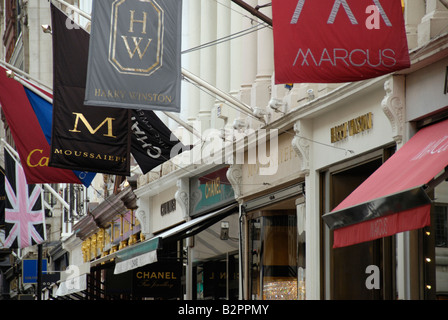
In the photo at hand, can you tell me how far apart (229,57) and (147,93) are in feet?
24.7

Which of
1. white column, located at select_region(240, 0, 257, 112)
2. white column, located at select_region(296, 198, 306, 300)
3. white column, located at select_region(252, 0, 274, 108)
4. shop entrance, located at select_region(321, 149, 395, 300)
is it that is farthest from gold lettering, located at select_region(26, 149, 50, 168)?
shop entrance, located at select_region(321, 149, 395, 300)

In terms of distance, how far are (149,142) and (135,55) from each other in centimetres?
445

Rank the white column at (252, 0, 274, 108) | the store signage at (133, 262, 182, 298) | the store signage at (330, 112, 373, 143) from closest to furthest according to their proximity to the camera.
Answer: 1. the store signage at (330, 112, 373, 143)
2. the white column at (252, 0, 274, 108)
3. the store signage at (133, 262, 182, 298)

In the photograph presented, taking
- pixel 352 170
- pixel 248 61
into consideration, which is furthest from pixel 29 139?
pixel 352 170

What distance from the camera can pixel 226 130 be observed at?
68.8 feet

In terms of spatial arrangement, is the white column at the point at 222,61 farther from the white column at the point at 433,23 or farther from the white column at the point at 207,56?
the white column at the point at 433,23

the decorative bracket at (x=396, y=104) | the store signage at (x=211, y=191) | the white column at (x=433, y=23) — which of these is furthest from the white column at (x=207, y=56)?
the white column at (x=433, y=23)

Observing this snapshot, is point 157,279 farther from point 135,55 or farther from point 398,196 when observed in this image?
point 398,196

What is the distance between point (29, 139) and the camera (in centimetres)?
2177

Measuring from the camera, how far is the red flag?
71.4ft

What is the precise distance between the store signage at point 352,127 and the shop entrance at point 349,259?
47 cm

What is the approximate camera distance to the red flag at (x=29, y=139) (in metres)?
21.8

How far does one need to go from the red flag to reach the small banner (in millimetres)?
6786

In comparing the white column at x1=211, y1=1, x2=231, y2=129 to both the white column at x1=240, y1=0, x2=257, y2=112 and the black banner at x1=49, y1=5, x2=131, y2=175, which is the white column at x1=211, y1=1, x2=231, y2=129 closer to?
the white column at x1=240, y1=0, x2=257, y2=112
